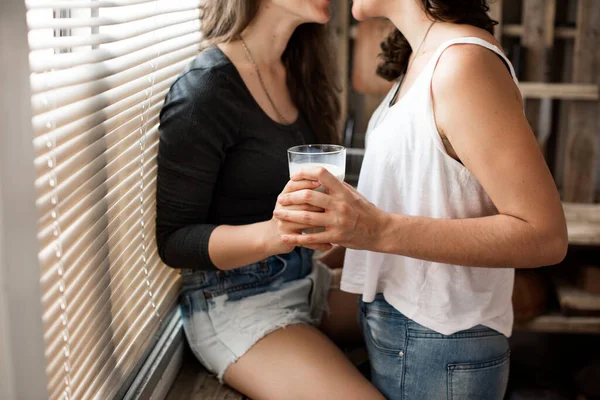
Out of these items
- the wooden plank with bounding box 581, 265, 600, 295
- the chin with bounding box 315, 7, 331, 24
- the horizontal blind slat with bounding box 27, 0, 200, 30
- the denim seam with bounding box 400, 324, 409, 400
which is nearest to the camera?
the horizontal blind slat with bounding box 27, 0, 200, 30

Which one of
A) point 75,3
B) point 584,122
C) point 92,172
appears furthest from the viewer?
point 584,122

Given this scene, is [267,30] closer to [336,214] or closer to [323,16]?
[323,16]

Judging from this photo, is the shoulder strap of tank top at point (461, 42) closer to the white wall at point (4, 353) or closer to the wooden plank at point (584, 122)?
the white wall at point (4, 353)

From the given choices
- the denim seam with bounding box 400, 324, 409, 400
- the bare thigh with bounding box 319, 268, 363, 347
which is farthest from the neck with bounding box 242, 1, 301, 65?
the denim seam with bounding box 400, 324, 409, 400

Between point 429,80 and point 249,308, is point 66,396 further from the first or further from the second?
point 429,80

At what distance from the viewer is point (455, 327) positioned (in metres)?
1.53

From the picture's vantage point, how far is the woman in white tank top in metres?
1.33

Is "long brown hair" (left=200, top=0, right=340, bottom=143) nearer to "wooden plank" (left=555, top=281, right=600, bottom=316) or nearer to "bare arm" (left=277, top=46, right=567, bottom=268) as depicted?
"bare arm" (left=277, top=46, right=567, bottom=268)

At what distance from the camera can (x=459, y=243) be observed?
4.51 feet

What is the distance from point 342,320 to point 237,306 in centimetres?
41

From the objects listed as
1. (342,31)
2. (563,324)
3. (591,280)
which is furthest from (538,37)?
(563,324)

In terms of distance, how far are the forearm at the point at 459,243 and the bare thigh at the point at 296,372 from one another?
41cm

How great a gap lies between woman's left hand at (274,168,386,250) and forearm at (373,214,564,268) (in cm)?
3

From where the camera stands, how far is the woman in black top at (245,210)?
1663 millimetres
